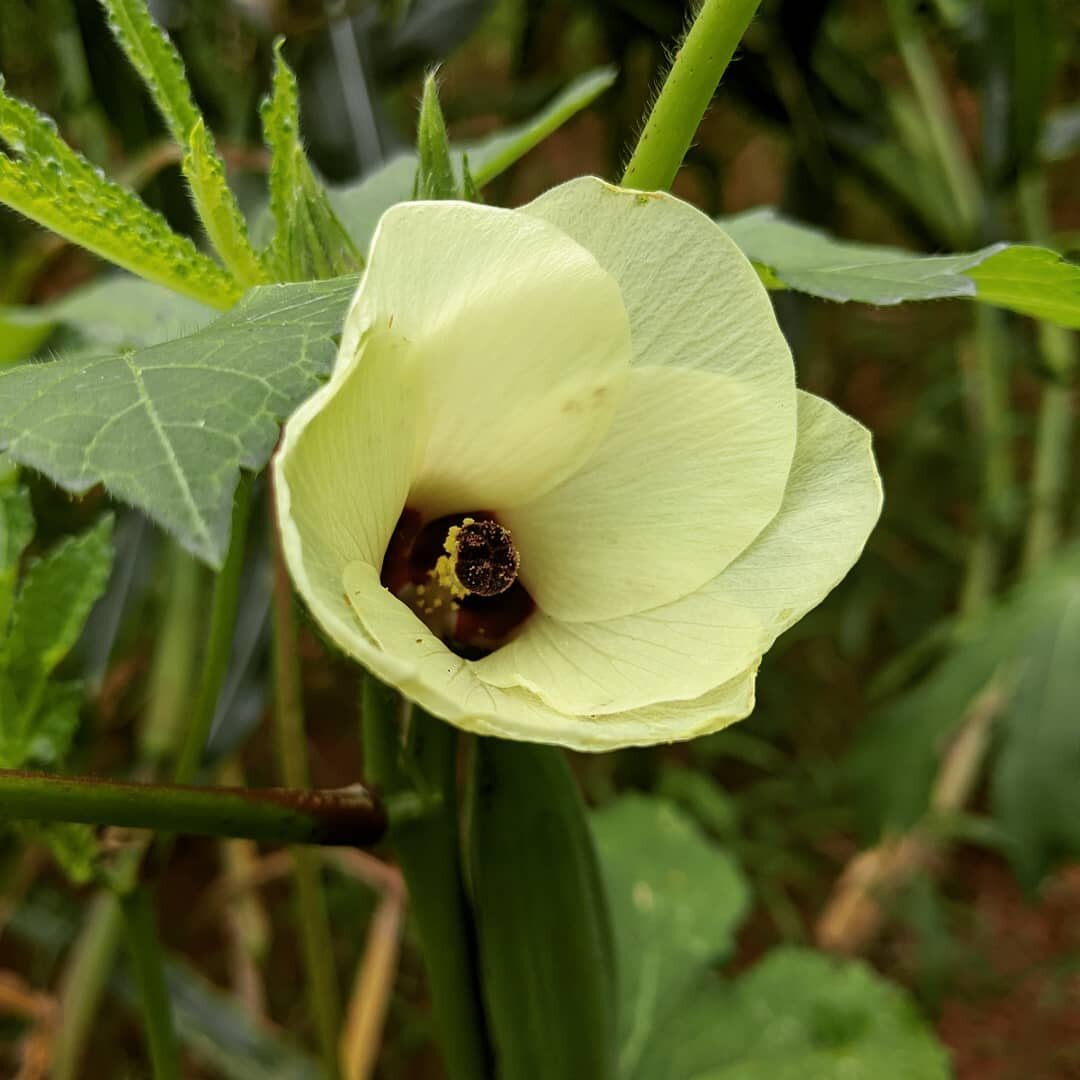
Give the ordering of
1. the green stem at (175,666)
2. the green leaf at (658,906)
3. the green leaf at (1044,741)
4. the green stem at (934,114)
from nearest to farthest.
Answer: the green leaf at (658,906), the green leaf at (1044,741), the green stem at (175,666), the green stem at (934,114)

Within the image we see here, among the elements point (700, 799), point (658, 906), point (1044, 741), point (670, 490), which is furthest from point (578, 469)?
point (700, 799)

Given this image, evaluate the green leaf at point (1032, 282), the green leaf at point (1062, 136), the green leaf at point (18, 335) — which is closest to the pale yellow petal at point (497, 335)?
the green leaf at point (1032, 282)

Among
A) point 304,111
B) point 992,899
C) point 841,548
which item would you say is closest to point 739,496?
point 841,548

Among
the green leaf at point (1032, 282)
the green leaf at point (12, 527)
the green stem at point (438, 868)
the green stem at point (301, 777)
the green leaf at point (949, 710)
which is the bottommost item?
the green leaf at point (949, 710)

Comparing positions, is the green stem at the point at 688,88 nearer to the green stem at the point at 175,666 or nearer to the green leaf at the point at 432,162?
the green leaf at the point at 432,162

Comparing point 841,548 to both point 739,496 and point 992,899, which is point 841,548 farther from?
point 992,899

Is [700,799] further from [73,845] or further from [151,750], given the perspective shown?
[73,845]

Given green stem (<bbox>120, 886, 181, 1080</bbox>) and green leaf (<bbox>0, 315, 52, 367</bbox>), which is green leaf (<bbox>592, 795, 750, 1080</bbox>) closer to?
green stem (<bbox>120, 886, 181, 1080</bbox>)
